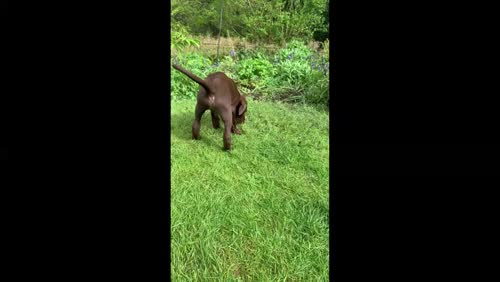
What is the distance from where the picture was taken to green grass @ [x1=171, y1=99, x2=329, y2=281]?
1040 mm

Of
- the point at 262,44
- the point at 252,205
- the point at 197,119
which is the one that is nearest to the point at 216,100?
the point at 197,119

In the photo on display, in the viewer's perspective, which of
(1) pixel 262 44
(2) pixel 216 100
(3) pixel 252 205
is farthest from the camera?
(1) pixel 262 44

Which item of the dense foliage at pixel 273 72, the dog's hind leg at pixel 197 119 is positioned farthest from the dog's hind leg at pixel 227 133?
the dense foliage at pixel 273 72

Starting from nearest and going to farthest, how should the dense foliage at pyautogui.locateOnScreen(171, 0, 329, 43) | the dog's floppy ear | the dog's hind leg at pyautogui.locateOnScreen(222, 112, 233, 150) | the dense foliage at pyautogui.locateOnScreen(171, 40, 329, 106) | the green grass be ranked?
the green grass
the dog's hind leg at pyautogui.locateOnScreen(222, 112, 233, 150)
the dog's floppy ear
the dense foliage at pyautogui.locateOnScreen(171, 40, 329, 106)
the dense foliage at pyautogui.locateOnScreen(171, 0, 329, 43)

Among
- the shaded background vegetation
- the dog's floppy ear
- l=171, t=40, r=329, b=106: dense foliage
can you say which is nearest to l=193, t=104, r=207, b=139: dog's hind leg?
the dog's floppy ear

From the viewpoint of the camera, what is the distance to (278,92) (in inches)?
157

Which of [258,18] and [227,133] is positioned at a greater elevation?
[258,18]

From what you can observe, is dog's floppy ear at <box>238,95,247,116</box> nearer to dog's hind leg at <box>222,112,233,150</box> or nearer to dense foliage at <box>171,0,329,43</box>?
dog's hind leg at <box>222,112,233,150</box>

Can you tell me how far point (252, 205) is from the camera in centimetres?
148

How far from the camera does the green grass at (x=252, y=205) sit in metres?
1.04

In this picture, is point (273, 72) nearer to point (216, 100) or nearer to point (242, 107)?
point (242, 107)

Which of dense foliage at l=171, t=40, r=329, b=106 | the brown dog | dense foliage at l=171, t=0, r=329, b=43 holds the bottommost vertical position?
dense foliage at l=171, t=40, r=329, b=106

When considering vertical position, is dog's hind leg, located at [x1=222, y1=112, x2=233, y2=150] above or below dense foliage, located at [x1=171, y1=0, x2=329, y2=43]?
below
